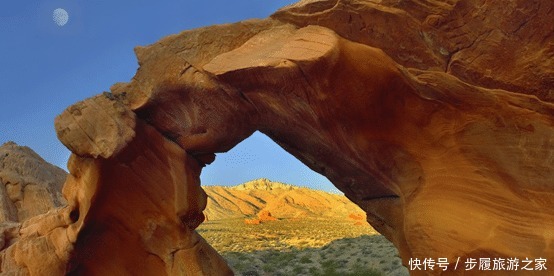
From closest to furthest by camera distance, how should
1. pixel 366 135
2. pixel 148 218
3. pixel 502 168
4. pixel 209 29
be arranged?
pixel 502 168 < pixel 366 135 < pixel 209 29 < pixel 148 218

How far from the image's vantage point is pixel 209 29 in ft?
37.3

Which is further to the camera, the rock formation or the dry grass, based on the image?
the dry grass

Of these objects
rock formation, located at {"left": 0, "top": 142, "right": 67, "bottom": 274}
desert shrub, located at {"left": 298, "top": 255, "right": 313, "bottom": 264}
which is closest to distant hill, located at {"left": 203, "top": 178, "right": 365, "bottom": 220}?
desert shrub, located at {"left": 298, "top": 255, "right": 313, "bottom": 264}

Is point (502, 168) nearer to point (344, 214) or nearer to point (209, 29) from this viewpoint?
point (209, 29)

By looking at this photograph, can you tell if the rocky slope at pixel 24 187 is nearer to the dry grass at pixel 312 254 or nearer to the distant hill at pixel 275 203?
the dry grass at pixel 312 254

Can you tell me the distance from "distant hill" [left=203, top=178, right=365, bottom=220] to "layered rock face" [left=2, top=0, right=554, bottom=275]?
50.3 m

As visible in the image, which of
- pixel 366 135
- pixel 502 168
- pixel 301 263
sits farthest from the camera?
pixel 301 263

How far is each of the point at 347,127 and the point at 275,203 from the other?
217 ft

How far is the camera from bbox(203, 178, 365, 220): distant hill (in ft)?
222

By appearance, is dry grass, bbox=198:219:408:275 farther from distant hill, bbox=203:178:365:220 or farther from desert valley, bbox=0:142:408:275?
distant hill, bbox=203:178:365:220

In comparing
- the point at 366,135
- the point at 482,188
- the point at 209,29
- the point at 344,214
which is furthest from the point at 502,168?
the point at 344,214

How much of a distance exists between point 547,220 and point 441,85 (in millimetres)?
3371

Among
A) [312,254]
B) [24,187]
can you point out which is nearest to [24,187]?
[24,187]

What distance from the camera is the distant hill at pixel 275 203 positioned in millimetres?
67812
